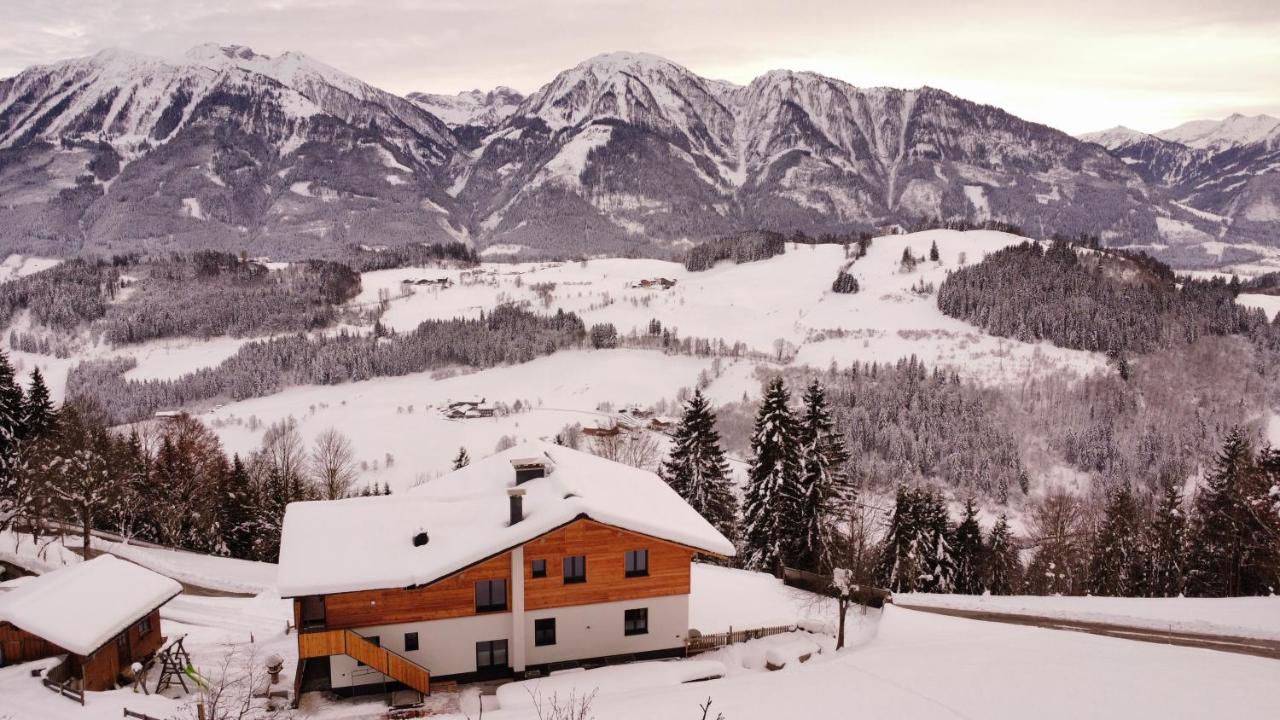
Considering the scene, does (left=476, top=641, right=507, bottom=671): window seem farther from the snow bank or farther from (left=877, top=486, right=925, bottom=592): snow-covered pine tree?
(left=877, top=486, right=925, bottom=592): snow-covered pine tree

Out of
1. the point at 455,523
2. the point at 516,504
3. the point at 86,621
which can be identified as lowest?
the point at 86,621

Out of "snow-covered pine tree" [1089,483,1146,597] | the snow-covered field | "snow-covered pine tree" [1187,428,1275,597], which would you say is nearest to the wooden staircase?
the snow-covered field

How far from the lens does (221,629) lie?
105 feet

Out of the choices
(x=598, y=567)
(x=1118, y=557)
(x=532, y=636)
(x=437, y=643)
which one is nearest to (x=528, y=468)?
(x=598, y=567)

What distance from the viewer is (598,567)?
29234 mm

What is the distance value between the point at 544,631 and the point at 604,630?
8.23 ft

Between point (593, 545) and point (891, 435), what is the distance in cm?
10624

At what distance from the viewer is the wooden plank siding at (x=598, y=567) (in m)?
28.6

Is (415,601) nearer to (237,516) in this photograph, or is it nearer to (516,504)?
(516,504)

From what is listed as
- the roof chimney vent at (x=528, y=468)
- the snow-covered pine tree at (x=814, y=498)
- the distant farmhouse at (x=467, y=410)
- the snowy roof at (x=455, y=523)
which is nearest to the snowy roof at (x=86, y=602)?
the snowy roof at (x=455, y=523)

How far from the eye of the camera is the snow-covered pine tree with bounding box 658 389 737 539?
172ft

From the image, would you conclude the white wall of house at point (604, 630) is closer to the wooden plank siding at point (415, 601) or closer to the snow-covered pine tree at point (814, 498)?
the wooden plank siding at point (415, 601)

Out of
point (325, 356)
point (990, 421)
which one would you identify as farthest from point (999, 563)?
point (325, 356)

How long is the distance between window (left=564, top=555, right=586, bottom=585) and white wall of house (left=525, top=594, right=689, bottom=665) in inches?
43.6
